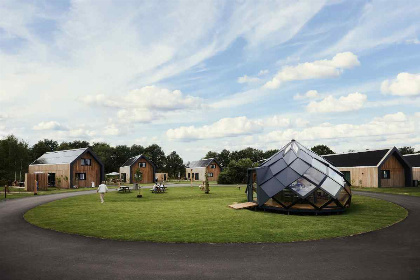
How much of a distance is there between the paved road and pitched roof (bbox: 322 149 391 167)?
30.3m

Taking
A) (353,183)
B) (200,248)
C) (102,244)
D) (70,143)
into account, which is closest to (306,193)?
(200,248)

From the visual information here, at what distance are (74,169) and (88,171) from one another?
7.66ft

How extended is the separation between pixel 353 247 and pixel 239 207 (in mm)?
8779

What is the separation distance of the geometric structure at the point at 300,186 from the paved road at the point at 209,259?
17.0ft

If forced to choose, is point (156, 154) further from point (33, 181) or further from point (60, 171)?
point (33, 181)

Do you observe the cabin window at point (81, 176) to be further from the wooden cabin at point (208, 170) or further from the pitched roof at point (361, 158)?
the pitched roof at point (361, 158)

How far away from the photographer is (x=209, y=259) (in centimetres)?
826

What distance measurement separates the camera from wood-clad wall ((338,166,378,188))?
3703cm

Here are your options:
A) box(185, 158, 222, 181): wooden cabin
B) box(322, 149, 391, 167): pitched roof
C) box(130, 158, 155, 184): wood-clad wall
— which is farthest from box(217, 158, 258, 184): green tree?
box(130, 158, 155, 184): wood-clad wall

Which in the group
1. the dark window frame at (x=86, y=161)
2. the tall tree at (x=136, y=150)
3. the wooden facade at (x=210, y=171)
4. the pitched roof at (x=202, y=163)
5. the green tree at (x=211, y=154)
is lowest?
the wooden facade at (x=210, y=171)

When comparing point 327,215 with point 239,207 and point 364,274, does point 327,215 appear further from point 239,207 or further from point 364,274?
point 364,274

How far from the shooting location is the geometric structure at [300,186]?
53.2 ft

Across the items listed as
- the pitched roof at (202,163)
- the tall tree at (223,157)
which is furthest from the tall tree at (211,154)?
the pitched roof at (202,163)

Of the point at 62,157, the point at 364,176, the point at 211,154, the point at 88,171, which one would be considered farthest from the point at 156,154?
the point at 364,176
